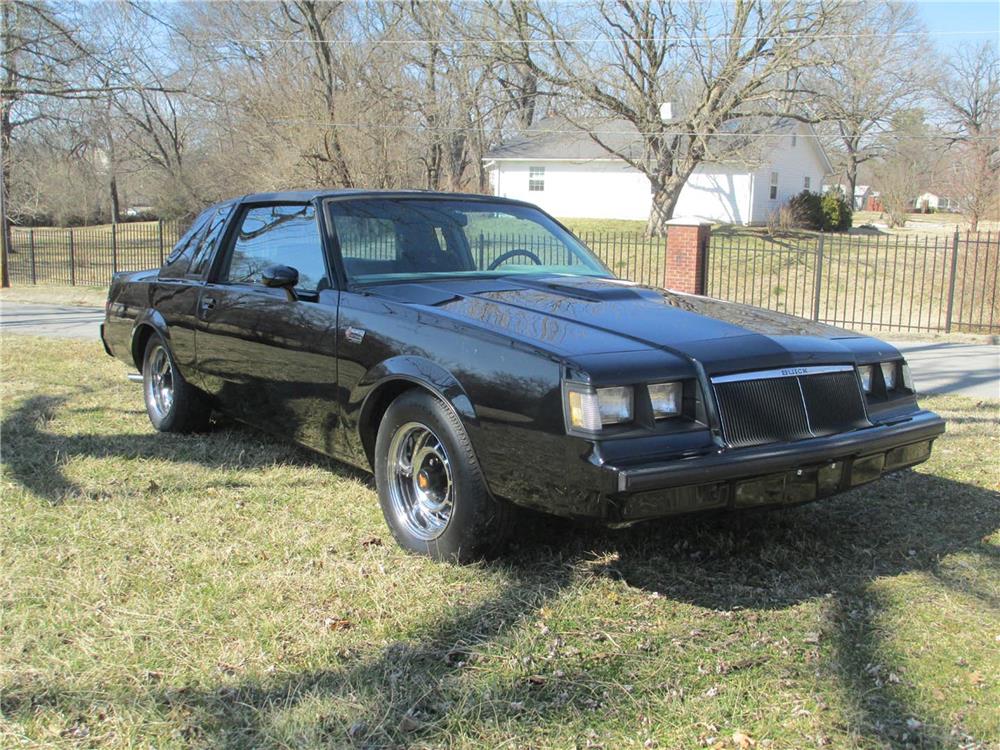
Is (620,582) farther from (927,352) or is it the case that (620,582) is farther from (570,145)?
(570,145)

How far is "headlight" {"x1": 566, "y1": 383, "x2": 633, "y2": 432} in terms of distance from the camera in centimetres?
317

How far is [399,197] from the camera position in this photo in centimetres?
493

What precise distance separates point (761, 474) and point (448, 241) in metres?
2.25

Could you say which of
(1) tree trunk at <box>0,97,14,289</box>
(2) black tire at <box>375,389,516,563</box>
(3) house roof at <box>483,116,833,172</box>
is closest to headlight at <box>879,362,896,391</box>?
(2) black tire at <box>375,389,516,563</box>

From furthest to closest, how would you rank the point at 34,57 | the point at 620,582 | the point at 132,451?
1. the point at 34,57
2. the point at 132,451
3. the point at 620,582

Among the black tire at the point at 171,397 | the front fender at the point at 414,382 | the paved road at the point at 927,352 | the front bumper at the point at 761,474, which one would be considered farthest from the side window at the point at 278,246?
the paved road at the point at 927,352

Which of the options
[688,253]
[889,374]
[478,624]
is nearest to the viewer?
[478,624]

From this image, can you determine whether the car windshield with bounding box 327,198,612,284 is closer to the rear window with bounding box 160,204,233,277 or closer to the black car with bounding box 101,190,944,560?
the black car with bounding box 101,190,944,560

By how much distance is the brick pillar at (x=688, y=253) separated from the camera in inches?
589

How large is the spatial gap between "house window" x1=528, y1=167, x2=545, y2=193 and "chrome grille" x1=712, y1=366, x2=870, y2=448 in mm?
36148

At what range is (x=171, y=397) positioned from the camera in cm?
613

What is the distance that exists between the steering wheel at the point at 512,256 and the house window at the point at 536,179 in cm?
3469

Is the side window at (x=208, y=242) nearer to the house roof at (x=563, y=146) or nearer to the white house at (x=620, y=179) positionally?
the white house at (x=620, y=179)

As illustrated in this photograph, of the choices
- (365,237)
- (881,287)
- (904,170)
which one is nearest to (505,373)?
(365,237)
